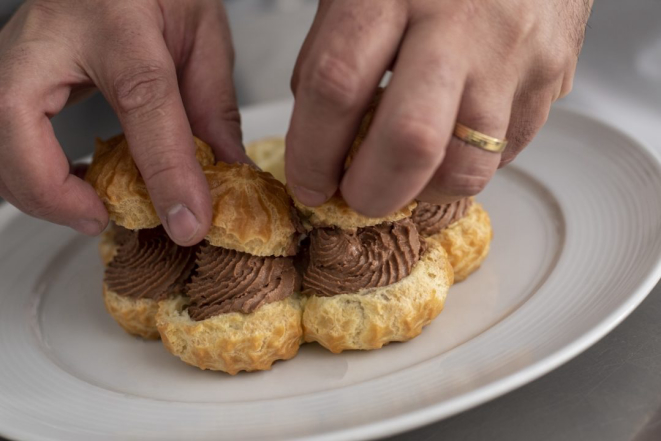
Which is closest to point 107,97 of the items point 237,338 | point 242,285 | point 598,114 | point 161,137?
point 161,137

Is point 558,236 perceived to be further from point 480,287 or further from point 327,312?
point 327,312

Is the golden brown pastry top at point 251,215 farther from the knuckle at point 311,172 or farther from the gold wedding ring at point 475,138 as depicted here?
the gold wedding ring at point 475,138

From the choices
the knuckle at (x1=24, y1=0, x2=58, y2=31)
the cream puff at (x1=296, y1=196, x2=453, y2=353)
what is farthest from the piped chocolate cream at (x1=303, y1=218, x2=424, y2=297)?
the knuckle at (x1=24, y1=0, x2=58, y2=31)

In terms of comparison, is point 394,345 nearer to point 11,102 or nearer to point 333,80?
point 333,80

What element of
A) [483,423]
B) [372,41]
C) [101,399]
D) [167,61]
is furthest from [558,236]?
[101,399]

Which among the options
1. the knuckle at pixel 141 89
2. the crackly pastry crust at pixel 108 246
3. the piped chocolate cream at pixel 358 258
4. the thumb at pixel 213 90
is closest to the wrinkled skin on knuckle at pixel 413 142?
the piped chocolate cream at pixel 358 258
